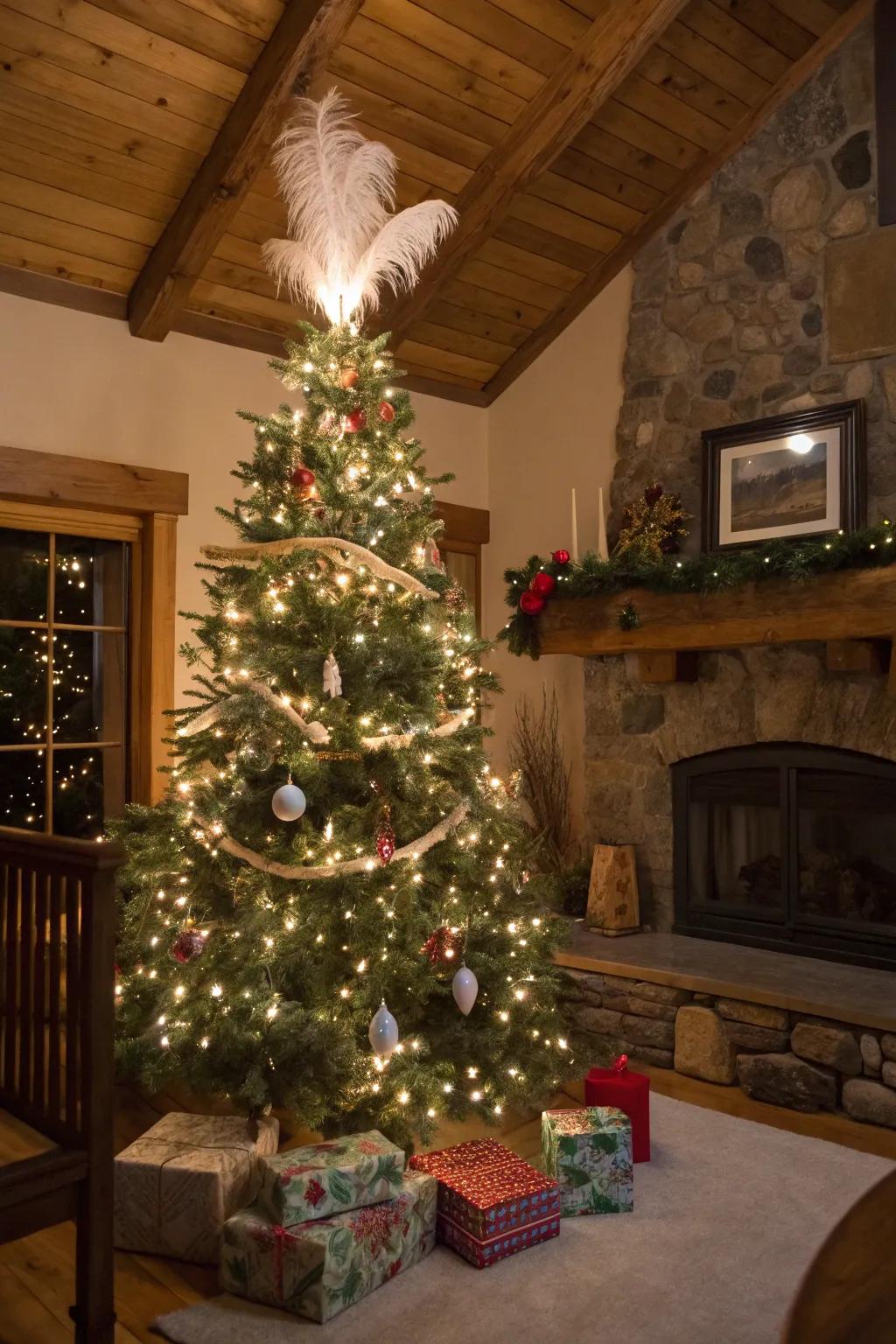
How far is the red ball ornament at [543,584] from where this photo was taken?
161 inches

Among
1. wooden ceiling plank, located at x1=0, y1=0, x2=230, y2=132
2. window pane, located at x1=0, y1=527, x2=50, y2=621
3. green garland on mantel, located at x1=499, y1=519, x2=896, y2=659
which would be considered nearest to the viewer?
wooden ceiling plank, located at x1=0, y1=0, x2=230, y2=132

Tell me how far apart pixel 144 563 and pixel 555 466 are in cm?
191

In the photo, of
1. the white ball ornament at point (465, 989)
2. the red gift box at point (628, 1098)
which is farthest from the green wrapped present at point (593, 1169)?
the white ball ornament at point (465, 989)

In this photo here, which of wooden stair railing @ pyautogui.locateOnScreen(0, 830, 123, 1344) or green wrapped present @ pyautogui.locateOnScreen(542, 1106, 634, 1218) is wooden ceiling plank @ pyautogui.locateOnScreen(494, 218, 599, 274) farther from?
green wrapped present @ pyautogui.locateOnScreen(542, 1106, 634, 1218)

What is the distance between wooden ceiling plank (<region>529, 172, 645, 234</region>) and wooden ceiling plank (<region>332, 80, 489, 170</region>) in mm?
297

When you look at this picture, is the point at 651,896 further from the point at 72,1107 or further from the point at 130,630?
the point at 72,1107

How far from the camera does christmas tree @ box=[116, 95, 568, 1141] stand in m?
2.64

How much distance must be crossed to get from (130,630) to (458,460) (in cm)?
184

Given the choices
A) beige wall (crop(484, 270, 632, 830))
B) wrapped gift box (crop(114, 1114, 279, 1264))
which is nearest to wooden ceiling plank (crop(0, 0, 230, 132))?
beige wall (crop(484, 270, 632, 830))

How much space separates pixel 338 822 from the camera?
278 cm

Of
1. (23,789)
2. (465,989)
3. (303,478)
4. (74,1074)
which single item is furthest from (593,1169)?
(23,789)

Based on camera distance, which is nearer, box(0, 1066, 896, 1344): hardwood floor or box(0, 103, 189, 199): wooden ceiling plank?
box(0, 1066, 896, 1344): hardwood floor

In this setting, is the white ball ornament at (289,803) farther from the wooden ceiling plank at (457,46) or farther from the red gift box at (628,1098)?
the wooden ceiling plank at (457,46)

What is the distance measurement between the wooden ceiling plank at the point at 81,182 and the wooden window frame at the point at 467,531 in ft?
5.72
